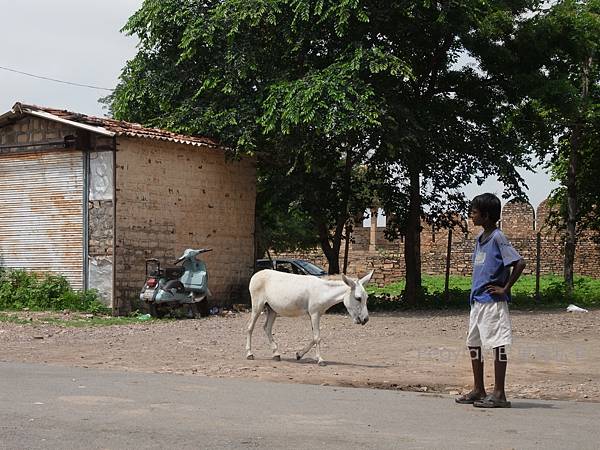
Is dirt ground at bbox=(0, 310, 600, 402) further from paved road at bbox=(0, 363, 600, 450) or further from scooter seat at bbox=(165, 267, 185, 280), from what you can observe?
paved road at bbox=(0, 363, 600, 450)

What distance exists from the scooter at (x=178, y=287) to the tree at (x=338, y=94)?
9.67 ft

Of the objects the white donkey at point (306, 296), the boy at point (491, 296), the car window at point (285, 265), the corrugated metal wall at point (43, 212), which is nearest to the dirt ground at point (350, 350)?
the white donkey at point (306, 296)

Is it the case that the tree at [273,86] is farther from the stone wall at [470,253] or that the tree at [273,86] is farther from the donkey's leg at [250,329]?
the stone wall at [470,253]

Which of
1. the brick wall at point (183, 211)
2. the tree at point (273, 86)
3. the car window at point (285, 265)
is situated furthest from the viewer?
the car window at point (285, 265)

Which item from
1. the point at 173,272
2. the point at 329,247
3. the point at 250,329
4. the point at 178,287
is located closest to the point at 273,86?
the point at 173,272

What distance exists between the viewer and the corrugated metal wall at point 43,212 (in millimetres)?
20844

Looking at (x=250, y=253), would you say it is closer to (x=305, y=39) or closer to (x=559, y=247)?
(x=305, y=39)

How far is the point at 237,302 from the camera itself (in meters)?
23.1

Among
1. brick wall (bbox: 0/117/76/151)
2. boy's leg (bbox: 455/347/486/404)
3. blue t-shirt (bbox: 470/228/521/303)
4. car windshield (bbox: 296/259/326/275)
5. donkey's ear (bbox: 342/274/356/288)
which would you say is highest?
brick wall (bbox: 0/117/76/151)

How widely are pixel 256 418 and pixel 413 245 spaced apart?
17261mm

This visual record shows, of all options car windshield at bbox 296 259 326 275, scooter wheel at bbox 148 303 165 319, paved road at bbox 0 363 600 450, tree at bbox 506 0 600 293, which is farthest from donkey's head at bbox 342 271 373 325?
car windshield at bbox 296 259 326 275

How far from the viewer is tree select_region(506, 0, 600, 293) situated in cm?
2278

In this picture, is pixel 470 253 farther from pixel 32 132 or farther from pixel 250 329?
pixel 250 329

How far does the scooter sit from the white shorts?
11.5 metres
